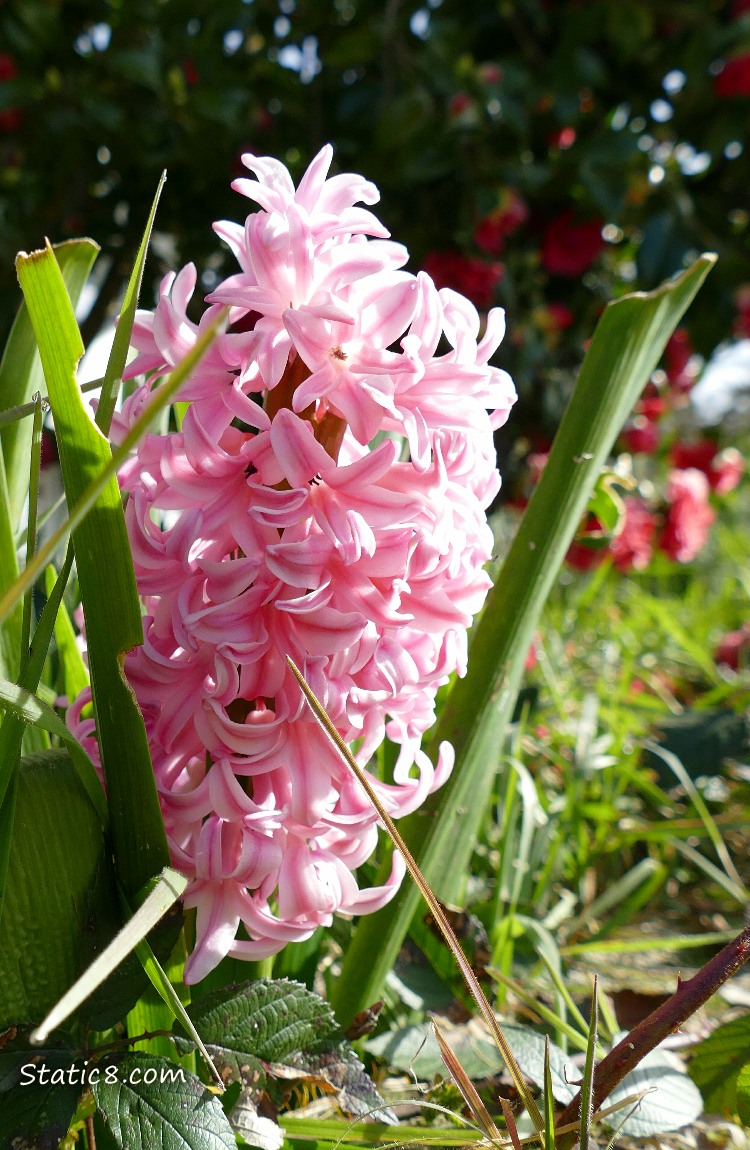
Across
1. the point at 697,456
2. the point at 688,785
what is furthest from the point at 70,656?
the point at 697,456

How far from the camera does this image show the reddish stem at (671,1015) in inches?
15.0

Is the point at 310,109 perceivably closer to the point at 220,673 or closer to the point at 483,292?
the point at 483,292

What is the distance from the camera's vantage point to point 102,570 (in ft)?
1.18

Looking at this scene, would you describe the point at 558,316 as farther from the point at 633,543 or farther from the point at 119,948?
the point at 119,948

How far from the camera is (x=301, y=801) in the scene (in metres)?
0.39

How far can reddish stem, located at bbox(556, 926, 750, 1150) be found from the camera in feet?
1.25

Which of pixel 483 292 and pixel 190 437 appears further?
pixel 483 292

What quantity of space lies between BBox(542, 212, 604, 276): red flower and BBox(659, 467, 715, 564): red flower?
586 mm

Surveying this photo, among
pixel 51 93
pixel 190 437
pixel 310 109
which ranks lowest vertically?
pixel 190 437

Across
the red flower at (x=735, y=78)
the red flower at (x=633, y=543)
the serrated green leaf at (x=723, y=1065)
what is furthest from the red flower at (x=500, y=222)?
the serrated green leaf at (x=723, y=1065)

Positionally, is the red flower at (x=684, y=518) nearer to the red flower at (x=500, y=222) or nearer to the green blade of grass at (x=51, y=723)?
the red flower at (x=500, y=222)

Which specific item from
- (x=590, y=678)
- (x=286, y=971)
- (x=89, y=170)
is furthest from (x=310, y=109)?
(x=286, y=971)

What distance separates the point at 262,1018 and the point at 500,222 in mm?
1352

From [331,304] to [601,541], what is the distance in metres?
0.43
